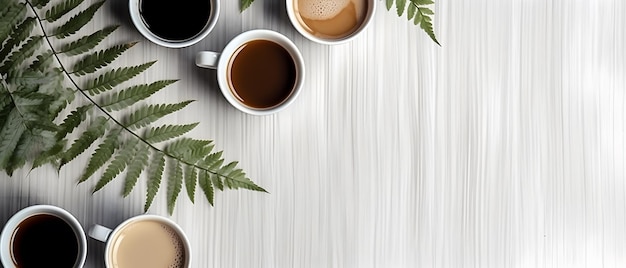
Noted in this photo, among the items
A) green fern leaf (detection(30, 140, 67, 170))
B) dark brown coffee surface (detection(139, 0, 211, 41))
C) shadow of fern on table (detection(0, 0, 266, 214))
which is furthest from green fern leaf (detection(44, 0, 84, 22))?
green fern leaf (detection(30, 140, 67, 170))

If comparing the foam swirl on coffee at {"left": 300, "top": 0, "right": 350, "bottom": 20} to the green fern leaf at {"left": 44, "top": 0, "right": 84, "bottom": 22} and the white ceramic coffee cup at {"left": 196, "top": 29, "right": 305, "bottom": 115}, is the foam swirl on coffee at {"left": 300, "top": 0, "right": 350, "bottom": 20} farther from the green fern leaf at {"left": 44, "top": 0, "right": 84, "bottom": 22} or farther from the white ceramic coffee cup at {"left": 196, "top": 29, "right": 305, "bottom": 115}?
the green fern leaf at {"left": 44, "top": 0, "right": 84, "bottom": 22}

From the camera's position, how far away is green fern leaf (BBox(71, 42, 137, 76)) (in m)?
1.21

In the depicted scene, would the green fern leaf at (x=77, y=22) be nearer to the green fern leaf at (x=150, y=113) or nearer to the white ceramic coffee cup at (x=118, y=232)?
Answer: the green fern leaf at (x=150, y=113)

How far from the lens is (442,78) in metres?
1.32

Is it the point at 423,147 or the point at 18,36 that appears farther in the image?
the point at 423,147

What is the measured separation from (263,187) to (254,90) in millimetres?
182

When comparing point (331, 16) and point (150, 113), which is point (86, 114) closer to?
point (150, 113)

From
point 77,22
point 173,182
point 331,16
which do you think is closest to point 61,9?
point 77,22

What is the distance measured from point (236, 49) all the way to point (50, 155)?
37 centimetres

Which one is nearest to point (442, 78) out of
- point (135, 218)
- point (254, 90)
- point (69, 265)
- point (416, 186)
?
point (416, 186)

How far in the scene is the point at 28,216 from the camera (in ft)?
3.98

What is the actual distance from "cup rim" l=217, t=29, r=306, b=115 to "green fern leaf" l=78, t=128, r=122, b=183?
0.21 m

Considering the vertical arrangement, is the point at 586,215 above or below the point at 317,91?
below

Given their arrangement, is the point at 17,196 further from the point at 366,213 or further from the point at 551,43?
the point at 551,43
